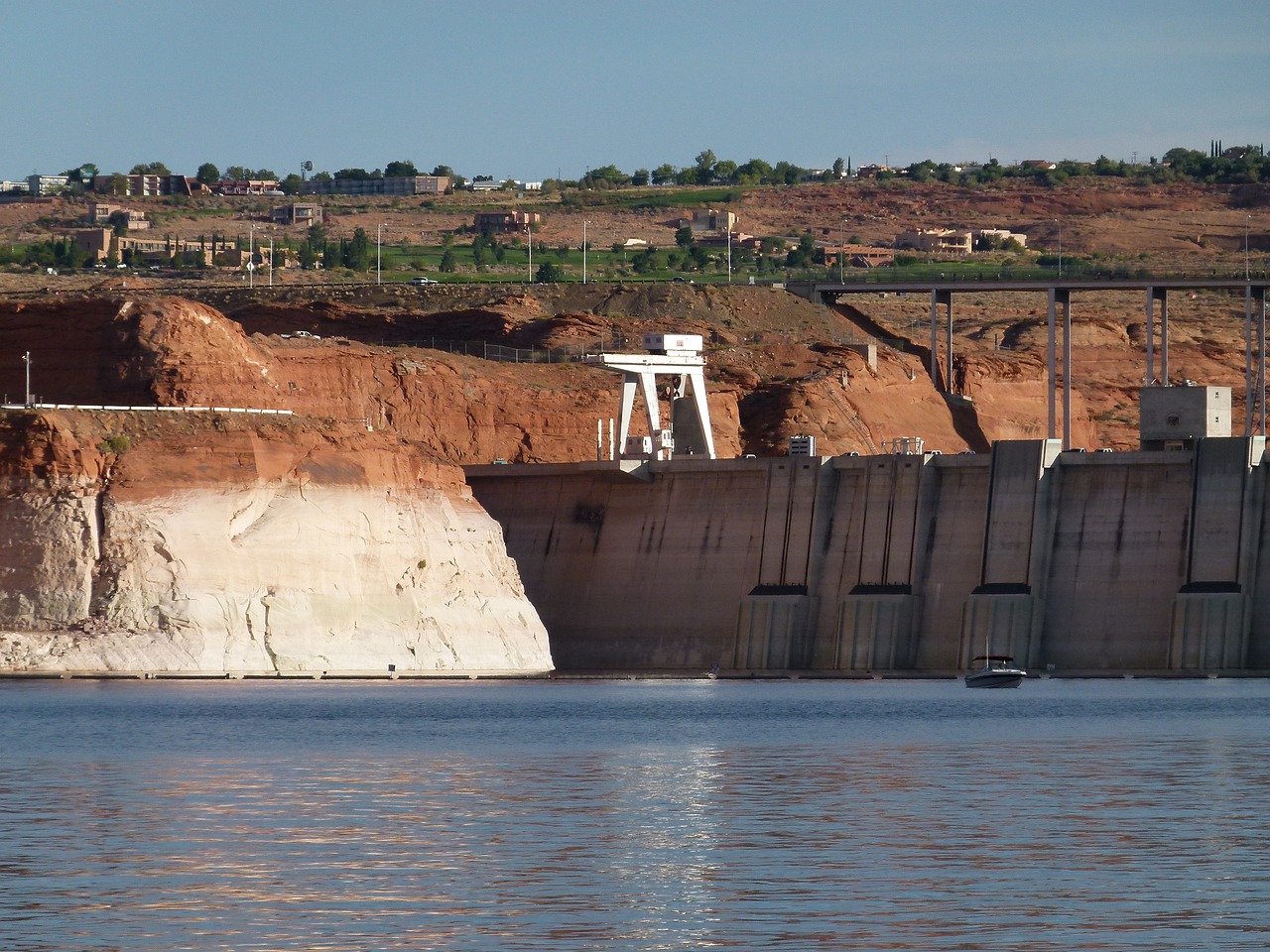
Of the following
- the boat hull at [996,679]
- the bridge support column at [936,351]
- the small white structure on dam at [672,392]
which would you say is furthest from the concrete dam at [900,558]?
the bridge support column at [936,351]

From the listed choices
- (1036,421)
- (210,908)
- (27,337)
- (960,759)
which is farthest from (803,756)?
(1036,421)

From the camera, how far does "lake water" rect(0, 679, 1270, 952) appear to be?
31.7m

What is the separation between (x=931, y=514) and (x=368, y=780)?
5781cm

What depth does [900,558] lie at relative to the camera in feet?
353

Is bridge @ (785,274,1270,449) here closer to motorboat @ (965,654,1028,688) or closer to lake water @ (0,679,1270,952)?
motorboat @ (965,654,1028,688)

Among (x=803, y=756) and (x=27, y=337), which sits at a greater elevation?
(x=27, y=337)

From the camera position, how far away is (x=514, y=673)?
4139 inches

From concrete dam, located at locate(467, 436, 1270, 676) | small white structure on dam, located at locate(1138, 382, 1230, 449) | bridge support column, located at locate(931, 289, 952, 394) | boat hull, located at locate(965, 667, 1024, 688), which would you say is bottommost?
boat hull, located at locate(965, 667, 1024, 688)

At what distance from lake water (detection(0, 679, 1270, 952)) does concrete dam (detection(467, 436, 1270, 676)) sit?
2464 centimetres

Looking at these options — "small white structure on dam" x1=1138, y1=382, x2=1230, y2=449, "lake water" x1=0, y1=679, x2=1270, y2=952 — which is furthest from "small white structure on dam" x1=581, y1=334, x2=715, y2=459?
"lake water" x1=0, y1=679, x2=1270, y2=952

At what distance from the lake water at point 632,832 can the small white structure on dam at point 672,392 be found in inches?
1775

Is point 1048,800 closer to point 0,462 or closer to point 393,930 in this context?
point 393,930

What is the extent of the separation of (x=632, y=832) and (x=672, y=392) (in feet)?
276

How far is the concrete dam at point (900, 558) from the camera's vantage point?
9962cm
